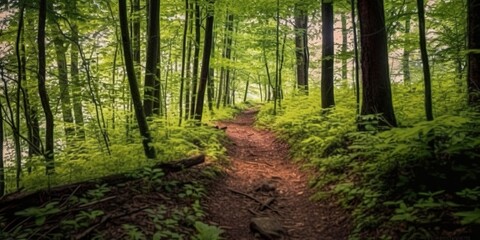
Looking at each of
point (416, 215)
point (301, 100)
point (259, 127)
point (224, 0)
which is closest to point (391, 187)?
point (416, 215)

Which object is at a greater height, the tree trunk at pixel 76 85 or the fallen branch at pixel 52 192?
the tree trunk at pixel 76 85

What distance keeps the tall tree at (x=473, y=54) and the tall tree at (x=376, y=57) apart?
4.67 ft

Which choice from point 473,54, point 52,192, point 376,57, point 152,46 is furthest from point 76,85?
point 473,54

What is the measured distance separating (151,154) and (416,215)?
4900 mm

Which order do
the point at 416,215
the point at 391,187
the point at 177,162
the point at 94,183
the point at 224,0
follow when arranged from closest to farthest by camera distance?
the point at 416,215 → the point at 391,187 → the point at 94,183 → the point at 177,162 → the point at 224,0

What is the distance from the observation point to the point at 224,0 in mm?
10344

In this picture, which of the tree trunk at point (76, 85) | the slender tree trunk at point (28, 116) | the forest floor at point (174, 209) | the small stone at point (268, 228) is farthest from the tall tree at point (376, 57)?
the slender tree trunk at point (28, 116)

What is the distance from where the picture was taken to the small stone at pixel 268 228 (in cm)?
472

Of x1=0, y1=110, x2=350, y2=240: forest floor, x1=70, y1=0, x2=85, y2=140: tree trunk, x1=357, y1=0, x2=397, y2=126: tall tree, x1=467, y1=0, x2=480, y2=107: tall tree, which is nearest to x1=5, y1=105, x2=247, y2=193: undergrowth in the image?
x1=0, y1=110, x2=350, y2=240: forest floor

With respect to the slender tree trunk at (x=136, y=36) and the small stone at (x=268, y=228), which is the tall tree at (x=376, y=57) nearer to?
the small stone at (x=268, y=228)

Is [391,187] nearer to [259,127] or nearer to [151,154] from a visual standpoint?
[151,154]

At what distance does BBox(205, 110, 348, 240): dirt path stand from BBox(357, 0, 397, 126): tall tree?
2.23 m

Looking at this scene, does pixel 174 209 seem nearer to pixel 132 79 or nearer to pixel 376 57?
pixel 132 79

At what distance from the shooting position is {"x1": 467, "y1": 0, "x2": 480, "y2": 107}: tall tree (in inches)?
187
